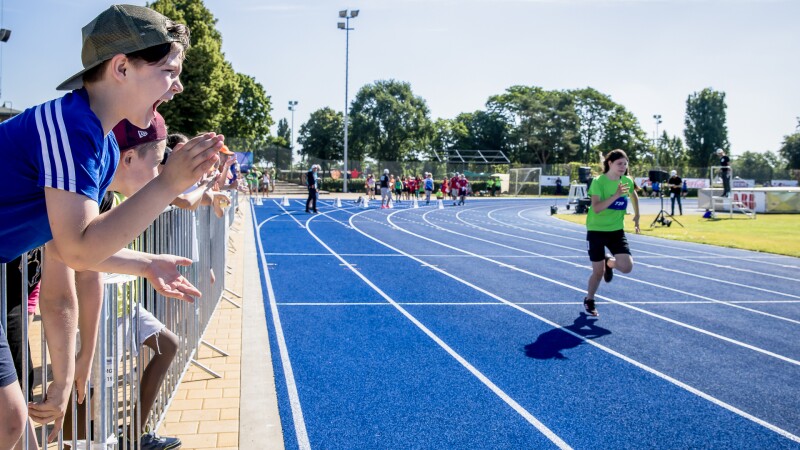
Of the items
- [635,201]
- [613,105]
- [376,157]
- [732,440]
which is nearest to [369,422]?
[732,440]

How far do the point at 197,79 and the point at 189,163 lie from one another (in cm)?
3965

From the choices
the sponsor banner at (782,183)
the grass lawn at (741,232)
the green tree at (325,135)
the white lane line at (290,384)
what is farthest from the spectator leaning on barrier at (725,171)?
the green tree at (325,135)

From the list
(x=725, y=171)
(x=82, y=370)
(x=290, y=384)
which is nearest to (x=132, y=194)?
(x=82, y=370)

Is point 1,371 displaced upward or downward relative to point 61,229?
downward

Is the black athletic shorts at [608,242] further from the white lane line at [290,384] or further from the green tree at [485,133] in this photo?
the green tree at [485,133]

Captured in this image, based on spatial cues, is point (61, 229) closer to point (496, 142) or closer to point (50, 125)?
point (50, 125)

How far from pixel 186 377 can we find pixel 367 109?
265 ft

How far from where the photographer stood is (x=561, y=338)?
6902 millimetres

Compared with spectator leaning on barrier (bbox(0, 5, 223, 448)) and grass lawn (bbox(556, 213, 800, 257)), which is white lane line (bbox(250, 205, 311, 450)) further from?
grass lawn (bbox(556, 213, 800, 257))

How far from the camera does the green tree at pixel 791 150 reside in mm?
95181

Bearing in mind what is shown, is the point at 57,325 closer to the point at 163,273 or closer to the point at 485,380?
the point at 163,273

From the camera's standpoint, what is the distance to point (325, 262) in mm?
12414

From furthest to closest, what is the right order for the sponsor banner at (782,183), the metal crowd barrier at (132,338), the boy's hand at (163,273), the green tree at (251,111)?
the sponsor banner at (782,183) → the green tree at (251,111) → the metal crowd barrier at (132,338) → the boy's hand at (163,273)

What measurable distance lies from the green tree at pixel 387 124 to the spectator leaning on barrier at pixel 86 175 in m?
81.9
